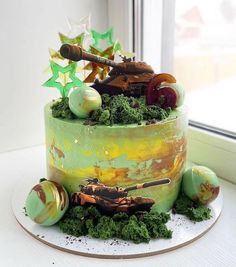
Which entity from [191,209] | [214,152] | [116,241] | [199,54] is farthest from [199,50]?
[116,241]

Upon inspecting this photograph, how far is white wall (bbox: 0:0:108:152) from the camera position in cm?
94

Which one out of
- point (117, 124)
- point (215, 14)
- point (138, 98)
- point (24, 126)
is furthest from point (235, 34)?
point (24, 126)

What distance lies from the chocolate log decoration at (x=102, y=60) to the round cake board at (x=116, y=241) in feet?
0.91

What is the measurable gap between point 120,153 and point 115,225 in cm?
12

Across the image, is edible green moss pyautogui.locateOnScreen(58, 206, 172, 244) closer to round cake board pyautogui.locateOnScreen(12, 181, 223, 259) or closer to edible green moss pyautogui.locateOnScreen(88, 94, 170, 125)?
round cake board pyautogui.locateOnScreen(12, 181, 223, 259)

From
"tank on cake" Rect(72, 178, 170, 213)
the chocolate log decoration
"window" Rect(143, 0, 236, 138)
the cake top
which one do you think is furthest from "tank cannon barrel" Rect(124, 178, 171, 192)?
"window" Rect(143, 0, 236, 138)

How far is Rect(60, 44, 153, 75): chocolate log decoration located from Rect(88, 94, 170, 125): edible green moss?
6 centimetres

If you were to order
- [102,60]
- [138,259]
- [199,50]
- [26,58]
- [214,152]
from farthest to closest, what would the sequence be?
[199,50]
[26,58]
[214,152]
[102,60]
[138,259]

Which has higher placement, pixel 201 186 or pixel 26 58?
pixel 26 58

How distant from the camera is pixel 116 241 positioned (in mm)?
579

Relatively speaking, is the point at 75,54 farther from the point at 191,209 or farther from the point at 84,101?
the point at 191,209

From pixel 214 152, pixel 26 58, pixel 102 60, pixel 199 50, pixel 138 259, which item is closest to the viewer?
pixel 138 259

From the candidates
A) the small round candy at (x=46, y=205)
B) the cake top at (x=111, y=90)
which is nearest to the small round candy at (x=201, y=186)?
the cake top at (x=111, y=90)

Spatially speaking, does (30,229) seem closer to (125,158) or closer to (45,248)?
(45,248)
